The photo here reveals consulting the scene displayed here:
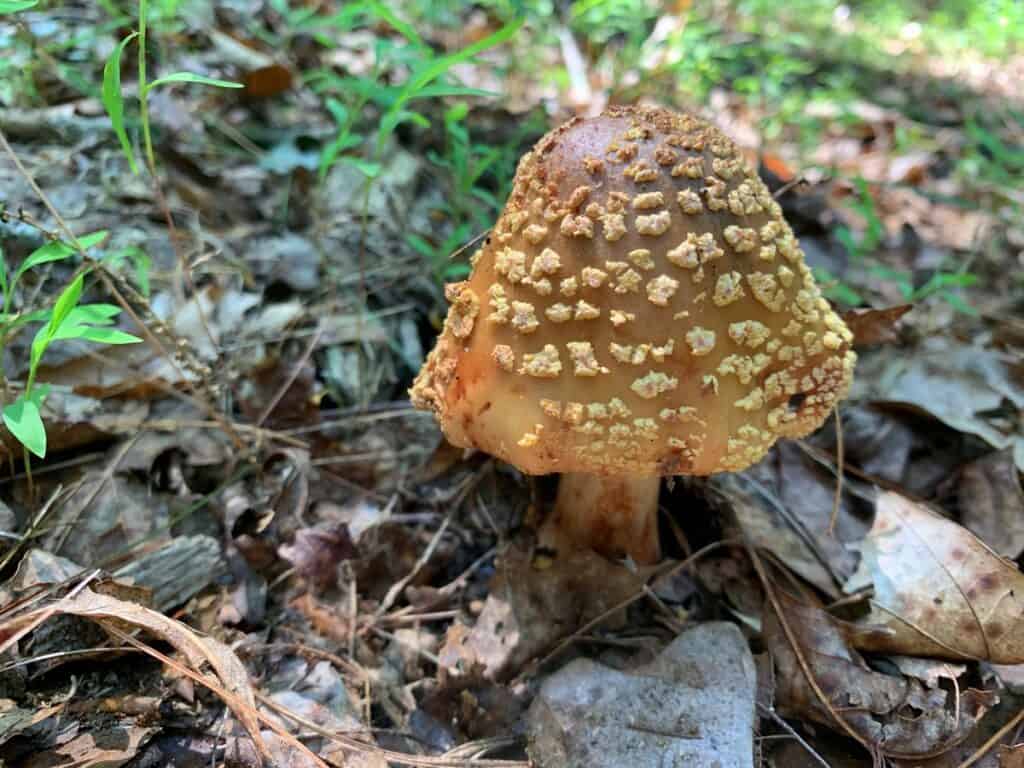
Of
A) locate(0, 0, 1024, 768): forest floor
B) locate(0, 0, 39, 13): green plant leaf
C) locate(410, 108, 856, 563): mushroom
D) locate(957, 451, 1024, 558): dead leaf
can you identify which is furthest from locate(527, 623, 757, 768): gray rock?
locate(0, 0, 39, 13): green plant leaf

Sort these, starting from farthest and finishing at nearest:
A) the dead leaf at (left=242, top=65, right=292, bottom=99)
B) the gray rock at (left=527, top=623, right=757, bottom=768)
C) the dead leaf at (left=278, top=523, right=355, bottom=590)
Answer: the dead leaf at (left=242, top=65, right=292, bottom=99), the dead leaf at (left=278, top=523, right=355, bottom=590), the gray rock at (left=527, top=623, right=757, bottom=768)

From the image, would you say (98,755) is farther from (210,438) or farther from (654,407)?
(654,407)

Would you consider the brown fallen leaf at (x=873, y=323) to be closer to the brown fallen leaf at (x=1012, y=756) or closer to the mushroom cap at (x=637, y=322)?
the mushroom cap at (x=637, y=322)

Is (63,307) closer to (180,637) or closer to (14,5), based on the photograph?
(14,5)

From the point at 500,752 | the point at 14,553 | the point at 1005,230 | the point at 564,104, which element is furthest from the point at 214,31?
the point at 1005,230

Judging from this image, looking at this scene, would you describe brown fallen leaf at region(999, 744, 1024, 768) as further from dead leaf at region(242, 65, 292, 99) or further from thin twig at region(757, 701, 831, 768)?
dead leaf at region(242, 65, 292, 99)

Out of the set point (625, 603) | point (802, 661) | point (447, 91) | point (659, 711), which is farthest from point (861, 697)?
point (447, 91)
